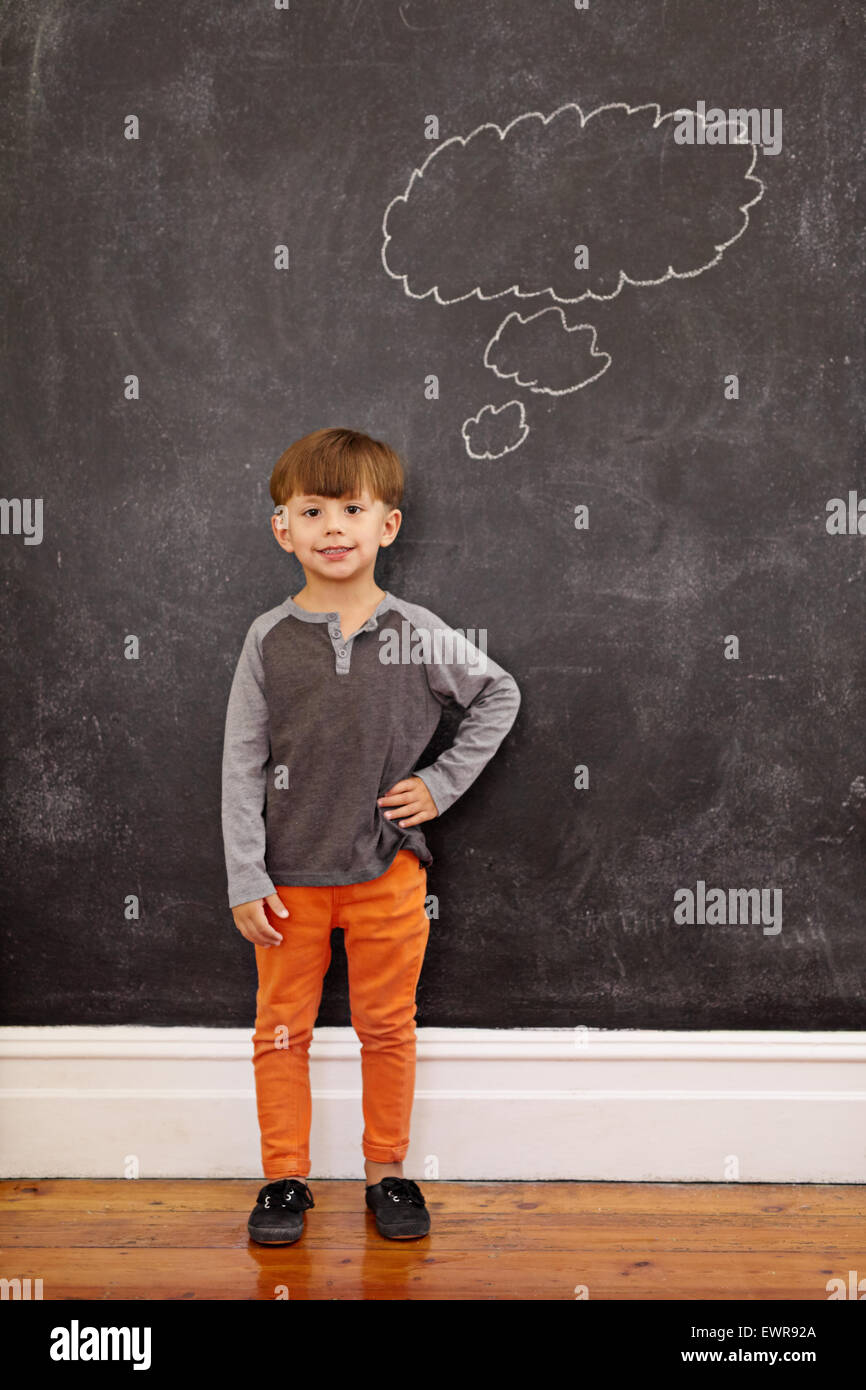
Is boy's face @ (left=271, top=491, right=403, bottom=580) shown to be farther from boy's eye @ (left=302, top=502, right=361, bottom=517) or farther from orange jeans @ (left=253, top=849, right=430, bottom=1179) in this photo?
orange jeans @ (left=253, top=849, right=430, bottom=1179)

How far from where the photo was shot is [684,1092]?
6.41 feet

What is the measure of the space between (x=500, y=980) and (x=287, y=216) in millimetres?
1445

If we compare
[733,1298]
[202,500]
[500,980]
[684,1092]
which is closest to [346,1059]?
[500,980]

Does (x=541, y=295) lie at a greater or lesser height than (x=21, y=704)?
greater

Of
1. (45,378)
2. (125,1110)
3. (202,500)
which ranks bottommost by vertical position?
(125,1110)

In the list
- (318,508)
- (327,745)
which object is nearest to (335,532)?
(318,508)

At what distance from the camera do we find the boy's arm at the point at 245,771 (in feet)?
5.87

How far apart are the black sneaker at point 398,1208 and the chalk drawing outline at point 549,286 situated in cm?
153

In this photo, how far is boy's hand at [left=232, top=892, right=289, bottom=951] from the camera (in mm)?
1766

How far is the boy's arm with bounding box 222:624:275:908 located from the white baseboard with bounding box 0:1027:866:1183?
40 cm

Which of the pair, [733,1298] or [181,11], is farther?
[181,11]

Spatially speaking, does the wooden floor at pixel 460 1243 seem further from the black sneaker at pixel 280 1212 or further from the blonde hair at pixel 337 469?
the blonde hair at pixel 337 469

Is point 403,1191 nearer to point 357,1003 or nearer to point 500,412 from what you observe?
point 357,1003

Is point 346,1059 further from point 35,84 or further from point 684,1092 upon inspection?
point 35,84
